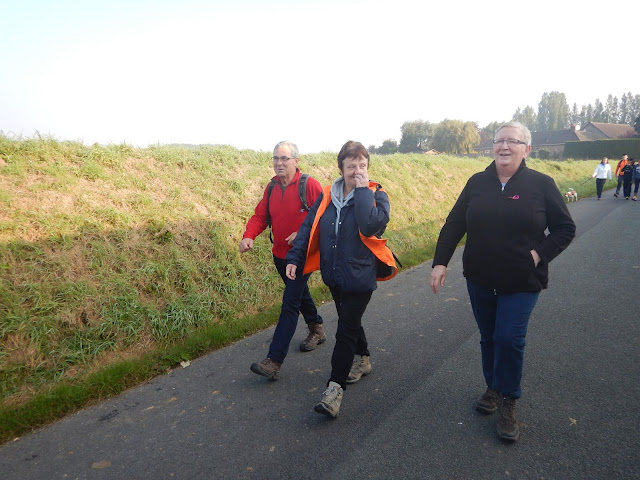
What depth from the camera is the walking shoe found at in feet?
10.6

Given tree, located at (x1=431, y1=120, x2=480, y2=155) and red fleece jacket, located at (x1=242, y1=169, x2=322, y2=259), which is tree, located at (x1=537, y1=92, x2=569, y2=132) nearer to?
tree, located at (x1=431, y1=120, x2=480, y2=155)

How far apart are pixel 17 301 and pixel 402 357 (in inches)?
153

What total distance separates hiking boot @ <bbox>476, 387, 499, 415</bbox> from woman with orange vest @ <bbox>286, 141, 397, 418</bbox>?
40.2 inches

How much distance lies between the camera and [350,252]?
3381mm

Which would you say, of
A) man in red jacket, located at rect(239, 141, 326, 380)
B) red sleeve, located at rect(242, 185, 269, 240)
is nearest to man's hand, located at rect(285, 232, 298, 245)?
man in red jacket, located at rect(239, 141, 326, 380)

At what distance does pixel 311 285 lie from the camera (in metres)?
6.82

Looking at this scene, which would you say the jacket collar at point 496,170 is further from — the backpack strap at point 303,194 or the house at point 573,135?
the house at point 573,135

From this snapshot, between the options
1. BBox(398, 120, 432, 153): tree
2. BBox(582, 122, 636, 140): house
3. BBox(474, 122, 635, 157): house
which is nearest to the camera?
BBox(398, 120, 432, 153): tree

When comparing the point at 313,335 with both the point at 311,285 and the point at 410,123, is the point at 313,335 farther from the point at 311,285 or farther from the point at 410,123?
the point at 410,123

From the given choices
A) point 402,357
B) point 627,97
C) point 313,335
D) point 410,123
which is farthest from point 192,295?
point 627,97

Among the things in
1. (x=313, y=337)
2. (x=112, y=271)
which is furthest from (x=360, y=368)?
(x=112, y=271)

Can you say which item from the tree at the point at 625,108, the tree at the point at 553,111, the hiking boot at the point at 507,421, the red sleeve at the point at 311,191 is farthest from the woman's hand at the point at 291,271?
the tree at the point at 625,108

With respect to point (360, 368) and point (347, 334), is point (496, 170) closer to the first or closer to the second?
point (347, 334)

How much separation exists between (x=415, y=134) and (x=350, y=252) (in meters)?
55.1
